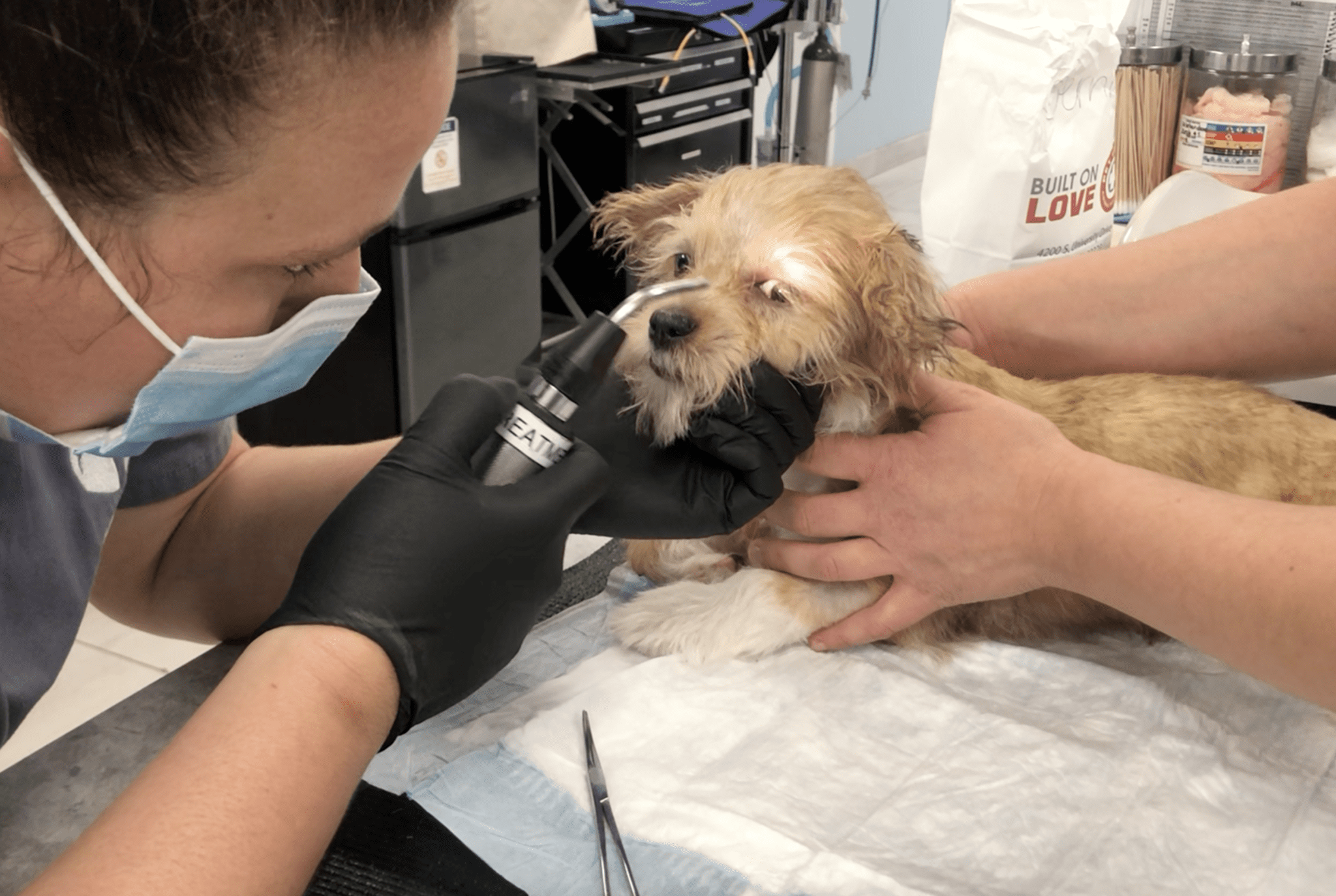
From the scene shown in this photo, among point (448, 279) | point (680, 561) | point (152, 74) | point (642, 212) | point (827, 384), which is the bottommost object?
point (448, 279)

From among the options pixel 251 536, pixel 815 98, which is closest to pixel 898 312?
pixel 251 536

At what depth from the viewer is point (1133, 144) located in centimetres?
225

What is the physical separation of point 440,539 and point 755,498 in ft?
1.10

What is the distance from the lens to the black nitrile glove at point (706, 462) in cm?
99

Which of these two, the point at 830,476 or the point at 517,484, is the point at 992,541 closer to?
the point at 830,476

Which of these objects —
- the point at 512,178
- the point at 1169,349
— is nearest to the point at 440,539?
the point at 1169,349

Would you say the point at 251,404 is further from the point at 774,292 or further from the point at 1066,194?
the point at 1066,194

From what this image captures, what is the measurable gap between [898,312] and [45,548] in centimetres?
78

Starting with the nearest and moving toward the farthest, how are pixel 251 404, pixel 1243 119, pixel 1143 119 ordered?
pixel 251 404 < pixel 1243 119 < pixel 1143 119

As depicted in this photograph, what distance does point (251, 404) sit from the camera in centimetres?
94

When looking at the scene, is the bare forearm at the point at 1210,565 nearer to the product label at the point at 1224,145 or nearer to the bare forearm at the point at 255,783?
the bare forearm at the point at 255,783

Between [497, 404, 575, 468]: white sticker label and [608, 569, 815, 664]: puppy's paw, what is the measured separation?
254mm

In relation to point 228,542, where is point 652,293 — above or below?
above

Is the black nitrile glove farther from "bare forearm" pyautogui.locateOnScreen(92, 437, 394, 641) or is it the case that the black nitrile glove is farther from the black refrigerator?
the black refrigerator
